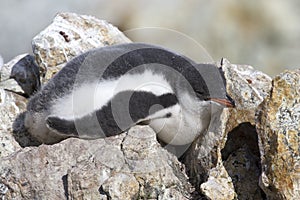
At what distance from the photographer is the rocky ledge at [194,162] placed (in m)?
2.74

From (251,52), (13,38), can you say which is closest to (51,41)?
(13,38)

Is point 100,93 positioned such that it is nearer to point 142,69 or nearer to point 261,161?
point 142,69

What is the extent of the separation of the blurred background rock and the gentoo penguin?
289 cm

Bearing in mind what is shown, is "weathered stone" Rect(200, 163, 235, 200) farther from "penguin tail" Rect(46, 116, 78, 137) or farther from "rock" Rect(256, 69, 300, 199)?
"penguin tail" Rect(46, 116, 78, 137)

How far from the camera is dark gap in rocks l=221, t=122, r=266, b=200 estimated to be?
295cm

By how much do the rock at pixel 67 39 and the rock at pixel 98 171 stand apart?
0.82 m

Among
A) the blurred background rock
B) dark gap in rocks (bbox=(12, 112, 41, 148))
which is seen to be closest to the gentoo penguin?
dark gap in rocks (bbox=(12, 112, 41, 148))

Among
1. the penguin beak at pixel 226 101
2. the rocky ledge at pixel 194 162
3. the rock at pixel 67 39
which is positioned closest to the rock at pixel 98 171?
the rocky ledge at pixel 194 162

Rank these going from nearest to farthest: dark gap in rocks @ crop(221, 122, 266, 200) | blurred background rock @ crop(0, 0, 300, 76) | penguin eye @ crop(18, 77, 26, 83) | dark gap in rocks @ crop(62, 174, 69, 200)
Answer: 1. dark gap in rocks @ crop(62, 174, 69, 200)
2. dark gap in rocks @ crop(221, 122, 266, 200)
3. penguin eye @ crop(18, 77, 26, 83)
4. blurred background rock @ crop(0, 0, 300, 76)

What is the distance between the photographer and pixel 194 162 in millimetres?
3076

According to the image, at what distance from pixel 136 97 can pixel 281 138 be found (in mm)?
696

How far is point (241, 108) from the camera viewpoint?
3123 mm

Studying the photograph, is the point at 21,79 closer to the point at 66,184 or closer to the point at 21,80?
the point at 21,80

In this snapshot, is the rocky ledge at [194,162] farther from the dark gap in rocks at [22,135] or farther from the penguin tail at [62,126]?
the dark gap in rocks at [22,135]
